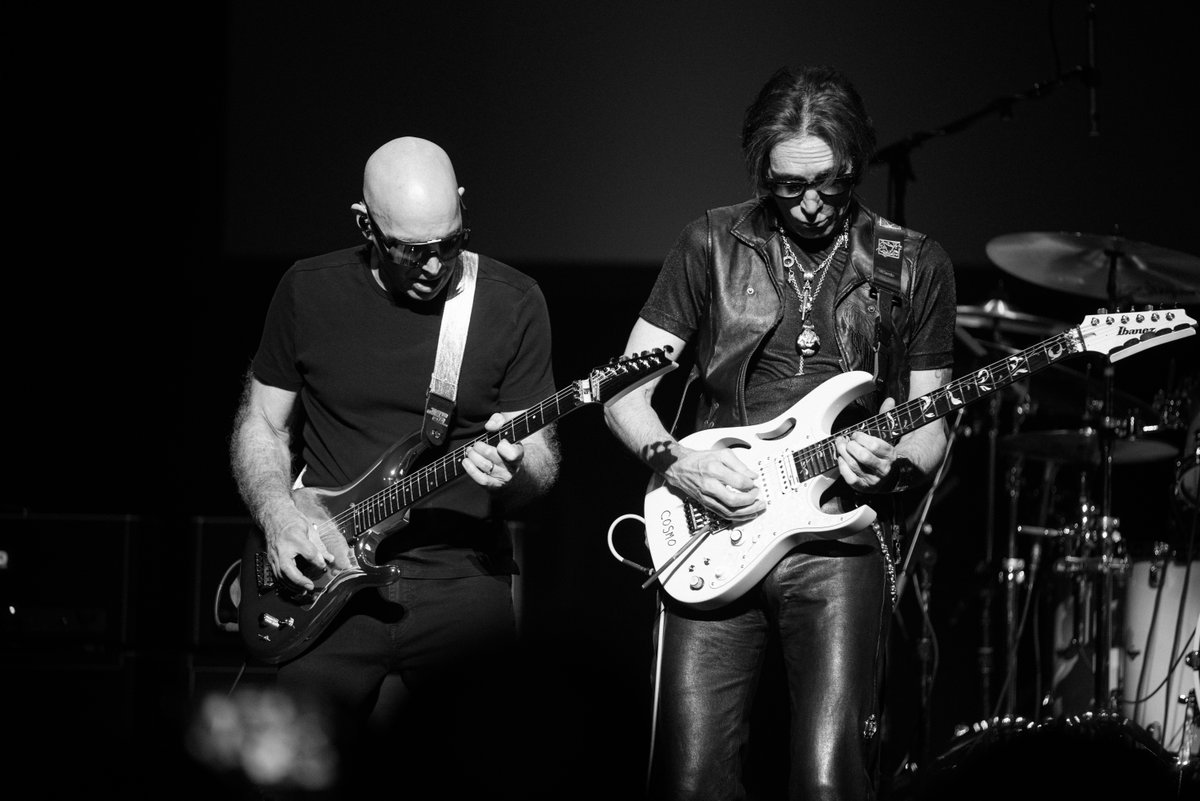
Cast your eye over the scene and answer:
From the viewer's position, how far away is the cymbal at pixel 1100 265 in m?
4.93

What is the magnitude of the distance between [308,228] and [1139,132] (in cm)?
362

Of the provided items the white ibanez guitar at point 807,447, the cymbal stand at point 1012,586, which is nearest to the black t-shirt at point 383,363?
the white ibanez guitar at point 807,447

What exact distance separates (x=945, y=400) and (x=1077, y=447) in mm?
2823

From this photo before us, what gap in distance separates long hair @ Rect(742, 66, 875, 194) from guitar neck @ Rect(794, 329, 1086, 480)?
0.59 metres

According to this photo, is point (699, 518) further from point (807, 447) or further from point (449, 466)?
point (449, 466)

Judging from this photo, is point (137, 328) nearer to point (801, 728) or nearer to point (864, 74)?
point (864, 74)

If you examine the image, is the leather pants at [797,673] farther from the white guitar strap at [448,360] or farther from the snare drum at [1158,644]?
the snare drum at [1158,644]

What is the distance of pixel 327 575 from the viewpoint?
3322 mm

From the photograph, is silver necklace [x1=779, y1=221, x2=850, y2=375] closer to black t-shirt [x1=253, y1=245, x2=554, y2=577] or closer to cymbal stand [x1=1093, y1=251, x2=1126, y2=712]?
black t-shirt [x1=253, y1=245, x2=554, y2=577]

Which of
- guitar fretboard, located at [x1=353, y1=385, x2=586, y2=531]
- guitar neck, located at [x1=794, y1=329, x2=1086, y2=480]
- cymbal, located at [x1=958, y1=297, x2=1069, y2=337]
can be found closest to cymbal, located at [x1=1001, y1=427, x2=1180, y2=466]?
cymbal, located at [x1=958, y1=297, x2=1069, y2=337]

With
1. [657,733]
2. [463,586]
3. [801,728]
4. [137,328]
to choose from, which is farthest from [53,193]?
[801,728]

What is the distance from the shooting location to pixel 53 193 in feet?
19.1

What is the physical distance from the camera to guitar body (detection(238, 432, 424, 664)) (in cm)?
327

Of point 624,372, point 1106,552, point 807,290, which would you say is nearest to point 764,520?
point 624,372
